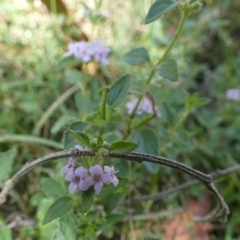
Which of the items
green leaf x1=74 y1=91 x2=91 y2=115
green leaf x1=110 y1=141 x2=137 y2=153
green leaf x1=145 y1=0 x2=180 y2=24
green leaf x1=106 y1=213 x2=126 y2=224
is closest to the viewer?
green leaf x1=110 y1=141 x2=137 y2=153

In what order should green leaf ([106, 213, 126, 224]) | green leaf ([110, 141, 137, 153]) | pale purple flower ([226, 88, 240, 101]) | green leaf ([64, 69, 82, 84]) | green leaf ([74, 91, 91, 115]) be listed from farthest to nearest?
pale purple flower ([226, 88, 240, 101]) < green leaf ([64, 69, 82, 84]) < green leaf ([74, 91, 91, 115]) < green leaf ([106, 213, 126, 224]) < green leaf ([110, 141, 137, 153])

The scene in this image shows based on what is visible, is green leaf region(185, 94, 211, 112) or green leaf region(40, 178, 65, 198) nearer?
green leaf region(40, 178, 65, 198)

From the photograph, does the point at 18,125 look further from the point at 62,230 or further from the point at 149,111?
the point at 62,230

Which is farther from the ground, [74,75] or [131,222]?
[74,75]

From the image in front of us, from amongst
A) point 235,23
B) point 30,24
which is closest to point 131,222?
point 30,24

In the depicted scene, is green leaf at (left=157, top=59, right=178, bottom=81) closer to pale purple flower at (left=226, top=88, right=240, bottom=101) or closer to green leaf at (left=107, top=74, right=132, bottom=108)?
green leaf at (left=107, top=74, right=132, bottom=108)

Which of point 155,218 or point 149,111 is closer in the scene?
point 149,111

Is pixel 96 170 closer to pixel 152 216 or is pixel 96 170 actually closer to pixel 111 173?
pixel 111 173

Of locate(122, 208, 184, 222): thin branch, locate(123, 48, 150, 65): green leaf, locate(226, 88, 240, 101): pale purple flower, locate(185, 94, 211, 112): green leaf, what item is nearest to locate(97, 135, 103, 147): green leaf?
locate(123, 48, 150, 65): green leaf
